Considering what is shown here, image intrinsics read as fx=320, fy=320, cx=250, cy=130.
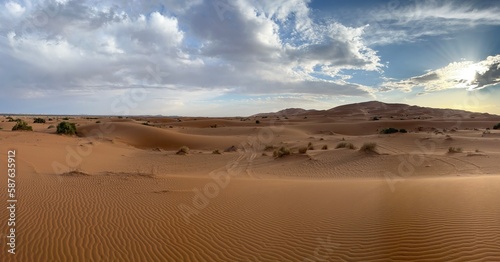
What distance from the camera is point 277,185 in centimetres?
1267

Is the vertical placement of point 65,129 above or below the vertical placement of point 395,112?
below

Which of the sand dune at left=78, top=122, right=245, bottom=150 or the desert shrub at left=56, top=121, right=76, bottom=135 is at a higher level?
the desert shrub at left=56, top=121, right=76, bottom=135

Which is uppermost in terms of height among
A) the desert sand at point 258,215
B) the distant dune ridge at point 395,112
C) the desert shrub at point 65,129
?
the distant dune ridge at point 395,112

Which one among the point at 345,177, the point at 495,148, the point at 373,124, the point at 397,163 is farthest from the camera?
the point at 373,124

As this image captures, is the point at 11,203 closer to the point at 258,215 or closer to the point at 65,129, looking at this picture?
the point at 258,215

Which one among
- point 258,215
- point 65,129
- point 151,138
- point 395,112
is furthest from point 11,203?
point 395,112

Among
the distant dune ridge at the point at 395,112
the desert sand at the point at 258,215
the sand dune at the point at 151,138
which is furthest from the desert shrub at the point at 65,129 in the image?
the distant dune ridge at the point at 395,112

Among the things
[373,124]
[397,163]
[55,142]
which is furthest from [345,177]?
[373,124]

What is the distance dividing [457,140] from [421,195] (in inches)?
814

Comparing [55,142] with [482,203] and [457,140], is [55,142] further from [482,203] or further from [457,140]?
[457,140]

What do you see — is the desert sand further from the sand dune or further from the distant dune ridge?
the distant dune ridge

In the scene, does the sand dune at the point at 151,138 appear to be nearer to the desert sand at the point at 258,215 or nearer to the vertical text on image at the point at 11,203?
the desert sand at the point at 258,215

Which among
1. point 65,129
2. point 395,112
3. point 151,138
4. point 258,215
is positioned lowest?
point 258,215

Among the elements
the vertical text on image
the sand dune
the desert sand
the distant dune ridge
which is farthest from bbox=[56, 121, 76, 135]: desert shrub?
the distant dune ridge
